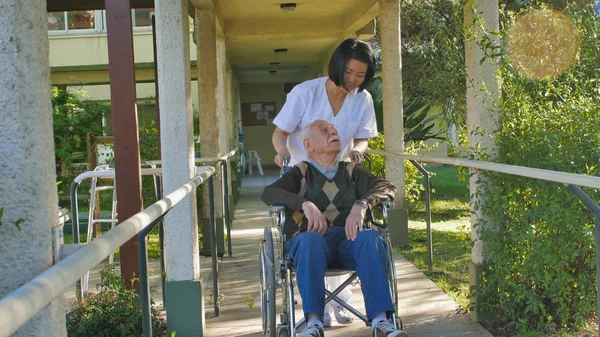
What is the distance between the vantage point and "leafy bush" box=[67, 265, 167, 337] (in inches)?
166

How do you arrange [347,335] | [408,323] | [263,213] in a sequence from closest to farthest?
[347,335] < [408,323] < [263,213]

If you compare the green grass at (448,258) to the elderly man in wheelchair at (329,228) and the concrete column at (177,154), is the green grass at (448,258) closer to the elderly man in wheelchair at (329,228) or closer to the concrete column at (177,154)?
the elderly man in wheelchair at (329,228)

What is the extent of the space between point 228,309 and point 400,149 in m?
3.18

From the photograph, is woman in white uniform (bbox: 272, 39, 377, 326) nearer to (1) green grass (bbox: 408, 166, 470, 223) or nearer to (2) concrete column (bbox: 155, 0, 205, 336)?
(2) concrete column (bbox: 155, 0, 205, 336)

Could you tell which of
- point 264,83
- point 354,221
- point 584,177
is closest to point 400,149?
point 354,221

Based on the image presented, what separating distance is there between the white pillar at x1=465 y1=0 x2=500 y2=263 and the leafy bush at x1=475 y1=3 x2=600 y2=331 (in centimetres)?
9

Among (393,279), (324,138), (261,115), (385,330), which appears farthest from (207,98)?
(261,115)

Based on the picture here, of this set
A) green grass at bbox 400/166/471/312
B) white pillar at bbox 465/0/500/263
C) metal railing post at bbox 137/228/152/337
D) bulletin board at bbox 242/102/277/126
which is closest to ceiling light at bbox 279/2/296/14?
green grass at bbox 400/166/471/312

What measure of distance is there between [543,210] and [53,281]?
2.92m

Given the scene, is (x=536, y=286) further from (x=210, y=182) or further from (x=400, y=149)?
(x=400, y=149)

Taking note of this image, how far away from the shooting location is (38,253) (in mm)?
1773

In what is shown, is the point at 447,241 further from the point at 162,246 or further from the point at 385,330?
the point at 385,330

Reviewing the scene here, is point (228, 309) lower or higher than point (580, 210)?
lower

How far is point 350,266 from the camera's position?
145 inches
